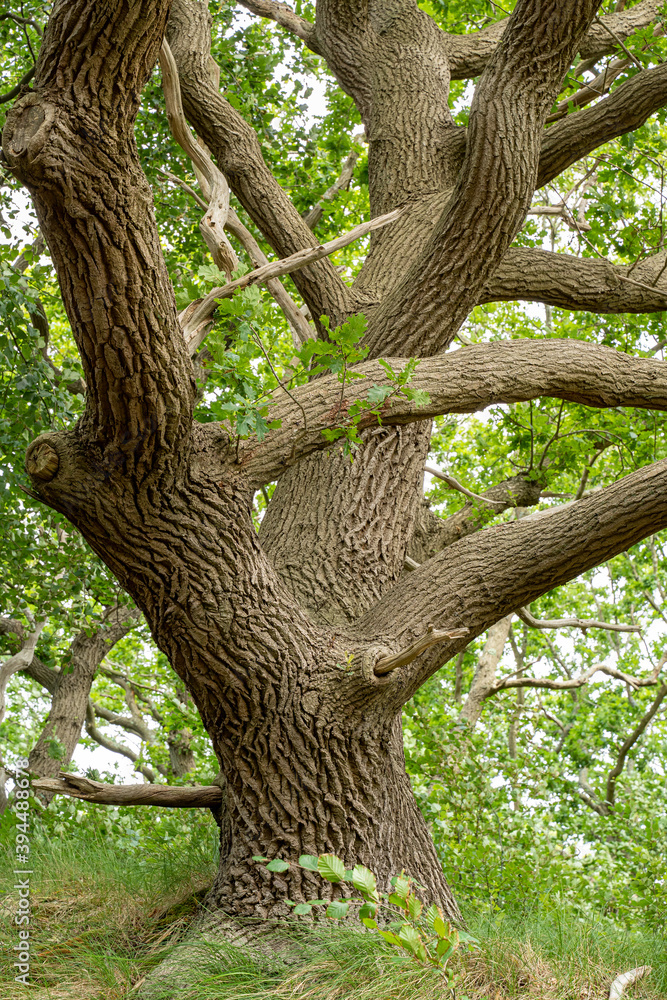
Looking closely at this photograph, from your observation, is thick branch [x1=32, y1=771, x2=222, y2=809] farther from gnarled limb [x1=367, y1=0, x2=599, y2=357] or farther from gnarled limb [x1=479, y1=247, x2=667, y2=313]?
gnarled limb [x1=479, y1=247, x2=667, y2=313]

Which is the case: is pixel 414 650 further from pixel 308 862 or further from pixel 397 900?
pixel 397 900

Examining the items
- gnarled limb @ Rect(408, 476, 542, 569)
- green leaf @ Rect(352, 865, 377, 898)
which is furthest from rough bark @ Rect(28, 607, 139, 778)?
green leaf @ Rect(352, 865, 377, 898)

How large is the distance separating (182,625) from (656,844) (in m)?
6.08

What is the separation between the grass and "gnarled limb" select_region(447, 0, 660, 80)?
5.67 metres

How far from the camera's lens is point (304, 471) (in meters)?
4.41

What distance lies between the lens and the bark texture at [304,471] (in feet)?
8.14

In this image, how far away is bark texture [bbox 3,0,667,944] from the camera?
2.48 meters

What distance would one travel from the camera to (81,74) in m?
2.34

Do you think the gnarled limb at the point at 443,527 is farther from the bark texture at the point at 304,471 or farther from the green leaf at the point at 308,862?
the green leaf at the point at 308,862

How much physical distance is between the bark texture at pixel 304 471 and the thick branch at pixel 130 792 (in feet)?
0.36

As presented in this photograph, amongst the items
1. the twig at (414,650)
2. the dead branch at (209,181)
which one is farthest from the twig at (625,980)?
the dead branch at (209,181)

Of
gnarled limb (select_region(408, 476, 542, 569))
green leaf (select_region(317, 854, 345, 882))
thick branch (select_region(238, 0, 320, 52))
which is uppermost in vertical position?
thick branch (select_region(238, 0, 320, 52))

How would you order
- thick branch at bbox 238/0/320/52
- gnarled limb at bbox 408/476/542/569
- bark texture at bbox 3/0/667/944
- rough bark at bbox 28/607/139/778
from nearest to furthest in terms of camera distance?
bark texture at bbox 3/0/667/944 → gnarled limb at bbox 408/476/542/569 → thick branch at bbox 238/0/320/52 → rough bark at bbox 28/607/139/778

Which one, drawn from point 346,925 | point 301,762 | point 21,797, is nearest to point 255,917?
point 346,925
